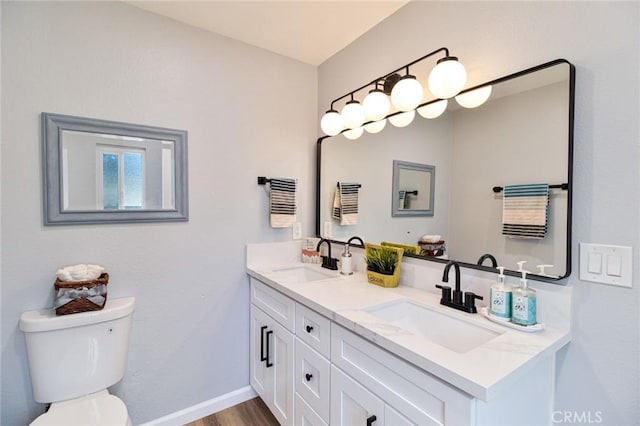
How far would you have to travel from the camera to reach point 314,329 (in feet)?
4.45

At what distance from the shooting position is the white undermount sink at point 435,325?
3.57 ft

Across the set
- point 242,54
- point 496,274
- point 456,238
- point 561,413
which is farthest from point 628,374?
point 242,54

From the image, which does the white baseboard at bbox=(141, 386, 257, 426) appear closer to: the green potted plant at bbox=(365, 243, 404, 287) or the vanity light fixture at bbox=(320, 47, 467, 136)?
the green potted plant at bbox=(365, 243, 404, 287)

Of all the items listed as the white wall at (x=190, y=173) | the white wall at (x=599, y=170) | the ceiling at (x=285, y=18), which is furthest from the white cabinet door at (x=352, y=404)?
the ceiling at (x=285, y=18)

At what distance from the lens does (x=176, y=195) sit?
5.65 ft

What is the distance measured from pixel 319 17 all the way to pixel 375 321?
1661 mm

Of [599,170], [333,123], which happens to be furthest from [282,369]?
[599,170]

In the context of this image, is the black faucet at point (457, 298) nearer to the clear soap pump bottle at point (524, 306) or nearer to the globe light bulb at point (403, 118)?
the clear soap pump bottle at point (524, 306)

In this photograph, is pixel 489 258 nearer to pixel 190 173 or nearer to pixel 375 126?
pixel 375 126

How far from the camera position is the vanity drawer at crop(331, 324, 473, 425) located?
2.57 feet

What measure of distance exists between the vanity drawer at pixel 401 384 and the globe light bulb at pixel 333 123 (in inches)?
49.1

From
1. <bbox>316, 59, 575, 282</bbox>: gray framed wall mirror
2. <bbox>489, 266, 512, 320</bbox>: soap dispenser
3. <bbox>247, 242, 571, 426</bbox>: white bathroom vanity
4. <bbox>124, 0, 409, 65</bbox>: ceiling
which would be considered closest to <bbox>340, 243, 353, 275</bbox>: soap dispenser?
<bbox>247, 242, 571, 426</bbox>: white bathroom vanity

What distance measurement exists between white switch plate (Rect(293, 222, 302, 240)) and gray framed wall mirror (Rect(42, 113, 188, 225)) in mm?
767

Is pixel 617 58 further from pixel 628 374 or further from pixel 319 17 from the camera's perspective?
pixel 319 17
